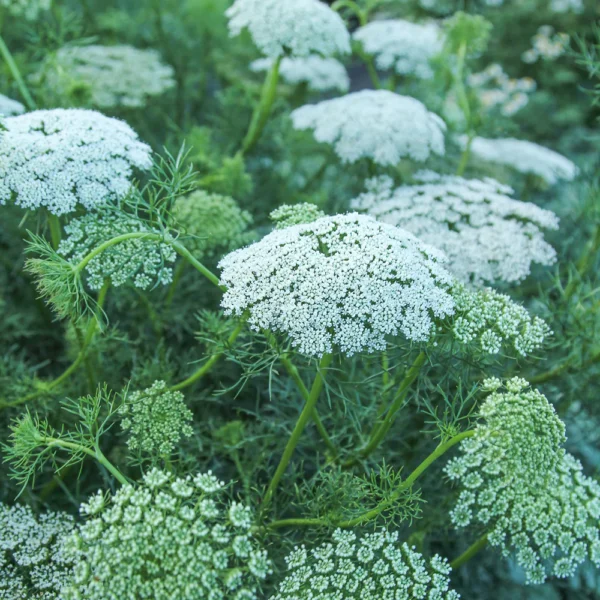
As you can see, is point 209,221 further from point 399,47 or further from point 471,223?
point 399,47

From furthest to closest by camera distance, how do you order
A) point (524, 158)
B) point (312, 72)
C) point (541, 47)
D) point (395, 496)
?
point (541, 47) → point (524, 158) → point (312, 72) → point (395, 496)

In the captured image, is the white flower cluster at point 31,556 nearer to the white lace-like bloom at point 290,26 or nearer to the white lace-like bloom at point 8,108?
the white lace-like bloom at point 8,108

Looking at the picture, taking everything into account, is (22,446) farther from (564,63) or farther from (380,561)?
(564,63)

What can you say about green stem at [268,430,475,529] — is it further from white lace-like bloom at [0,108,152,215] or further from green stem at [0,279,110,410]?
white lace-like bloom at [0,108,152,215]

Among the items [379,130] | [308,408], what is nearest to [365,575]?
[308,408]

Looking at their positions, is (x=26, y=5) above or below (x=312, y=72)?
above

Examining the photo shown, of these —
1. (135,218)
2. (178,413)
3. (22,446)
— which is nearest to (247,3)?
(135,218)

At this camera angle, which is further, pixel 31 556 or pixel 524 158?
pixel 524 158
